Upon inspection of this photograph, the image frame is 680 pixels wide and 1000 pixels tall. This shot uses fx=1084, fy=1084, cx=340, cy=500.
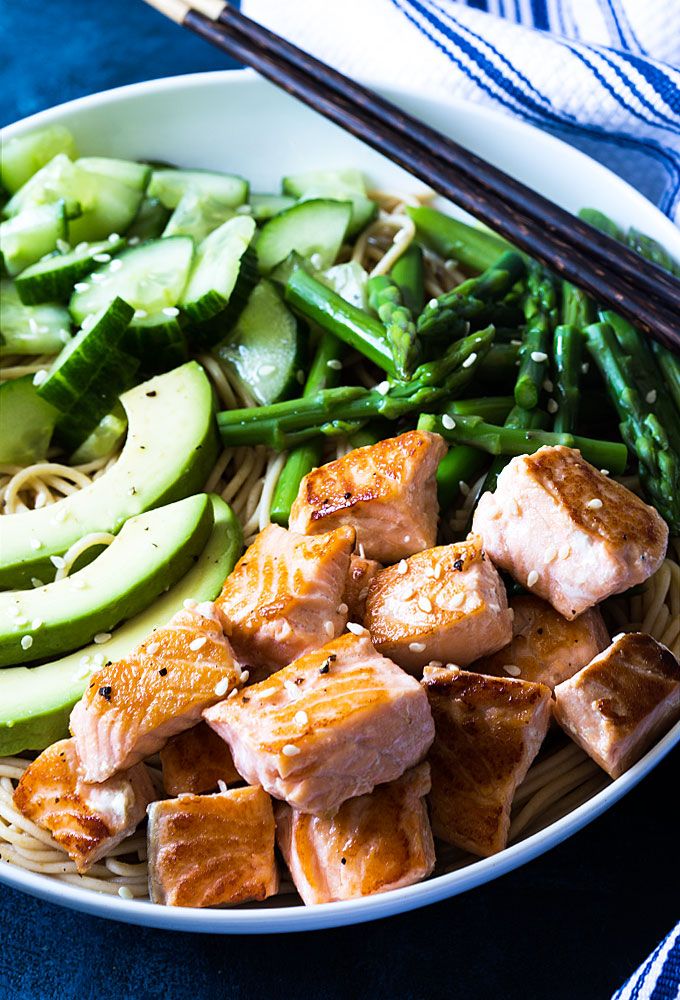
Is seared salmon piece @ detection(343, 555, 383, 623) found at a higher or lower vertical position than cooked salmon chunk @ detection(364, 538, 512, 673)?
lower

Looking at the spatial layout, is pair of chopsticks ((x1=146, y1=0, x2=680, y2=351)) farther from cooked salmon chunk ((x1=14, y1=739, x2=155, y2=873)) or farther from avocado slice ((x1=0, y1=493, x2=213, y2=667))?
cooked salmon chunk ((x1=14, y1=739, x2=155, y2=873))

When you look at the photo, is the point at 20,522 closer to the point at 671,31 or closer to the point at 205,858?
the point at 205,858

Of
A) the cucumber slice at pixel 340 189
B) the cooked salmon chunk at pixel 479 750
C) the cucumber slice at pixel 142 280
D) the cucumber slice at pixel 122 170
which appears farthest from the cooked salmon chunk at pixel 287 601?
the cucumber slice at pixel 122 170

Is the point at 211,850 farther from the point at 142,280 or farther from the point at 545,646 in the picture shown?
the point at 142,280

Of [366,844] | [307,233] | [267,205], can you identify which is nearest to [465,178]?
[307,233]

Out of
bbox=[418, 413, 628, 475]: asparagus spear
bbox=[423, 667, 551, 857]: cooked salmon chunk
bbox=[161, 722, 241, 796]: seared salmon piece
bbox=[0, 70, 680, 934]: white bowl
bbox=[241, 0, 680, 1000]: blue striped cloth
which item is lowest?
bbox=[161, 722, 241, 796]: seared salmon piece

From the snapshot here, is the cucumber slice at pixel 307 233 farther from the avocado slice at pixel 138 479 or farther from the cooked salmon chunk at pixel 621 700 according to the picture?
the cooked salmon chunk at pixel 621 700

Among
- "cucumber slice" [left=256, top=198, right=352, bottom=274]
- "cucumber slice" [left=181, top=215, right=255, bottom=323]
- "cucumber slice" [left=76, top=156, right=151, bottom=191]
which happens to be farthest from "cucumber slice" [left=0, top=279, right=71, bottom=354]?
"cucumber slice" [left=256, top=198, right=352, bottom=274]

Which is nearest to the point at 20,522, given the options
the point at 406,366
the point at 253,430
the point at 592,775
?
the point at 253,430

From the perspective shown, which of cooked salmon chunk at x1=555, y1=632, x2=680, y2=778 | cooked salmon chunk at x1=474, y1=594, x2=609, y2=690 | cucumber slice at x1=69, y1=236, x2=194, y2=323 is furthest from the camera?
cucumber slice at x1=69, y1=236, x2=194, y2=323
